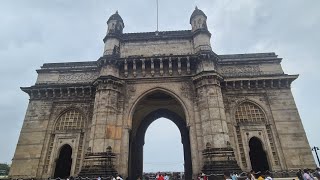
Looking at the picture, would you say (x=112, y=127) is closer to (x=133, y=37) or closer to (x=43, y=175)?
(x=43, y=175)

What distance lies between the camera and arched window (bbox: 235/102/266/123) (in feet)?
59.1

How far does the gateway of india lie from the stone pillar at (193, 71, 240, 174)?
64 mm

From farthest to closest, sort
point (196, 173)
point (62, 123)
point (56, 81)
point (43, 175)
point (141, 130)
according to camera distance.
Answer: point (141, 130)
point (56, 81)
point (62, 123)
point (43, 175)
point (196, 173)

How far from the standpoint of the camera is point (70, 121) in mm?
18734

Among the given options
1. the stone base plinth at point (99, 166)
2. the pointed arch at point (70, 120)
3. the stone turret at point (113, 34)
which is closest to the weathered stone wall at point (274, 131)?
the stone base plinth at point (99, 166)

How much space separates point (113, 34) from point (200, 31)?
719cm

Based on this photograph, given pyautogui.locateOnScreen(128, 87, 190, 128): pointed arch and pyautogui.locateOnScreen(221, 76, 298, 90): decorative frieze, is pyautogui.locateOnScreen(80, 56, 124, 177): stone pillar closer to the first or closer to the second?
pyautogui.locateOnScreen(128, 87, 190, 128): pointed arch

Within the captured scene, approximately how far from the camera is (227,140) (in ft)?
51.6

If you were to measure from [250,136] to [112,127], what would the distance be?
32.6 feet

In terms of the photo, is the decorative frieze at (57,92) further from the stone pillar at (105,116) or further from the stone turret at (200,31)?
the stone turret at (200,31)

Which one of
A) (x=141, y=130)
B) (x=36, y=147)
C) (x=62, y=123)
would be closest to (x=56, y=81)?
(x=62, y=123)

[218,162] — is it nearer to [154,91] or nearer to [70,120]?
[154,91]

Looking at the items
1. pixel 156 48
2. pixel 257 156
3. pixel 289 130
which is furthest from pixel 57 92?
pixel 289 130

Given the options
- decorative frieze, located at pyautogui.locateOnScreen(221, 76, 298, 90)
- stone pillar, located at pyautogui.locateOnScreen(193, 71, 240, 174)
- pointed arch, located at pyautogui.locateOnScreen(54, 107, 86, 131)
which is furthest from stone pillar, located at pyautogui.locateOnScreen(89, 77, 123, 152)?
decorative frieze, located at pyautogui.locateOnScreen(221, 76, 298, 90)
